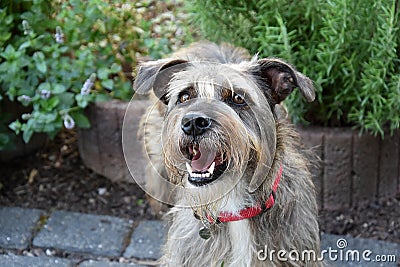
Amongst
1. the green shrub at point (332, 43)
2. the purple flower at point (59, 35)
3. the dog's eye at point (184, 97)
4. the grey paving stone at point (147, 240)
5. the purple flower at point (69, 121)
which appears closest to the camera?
the dog's eye at point (184, 97)

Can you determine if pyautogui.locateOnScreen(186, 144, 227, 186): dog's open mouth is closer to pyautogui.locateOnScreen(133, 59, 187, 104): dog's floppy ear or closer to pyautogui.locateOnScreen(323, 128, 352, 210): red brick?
pyautogui.locateOnScreen(133, 59, 187, 104): dog's floppy ear

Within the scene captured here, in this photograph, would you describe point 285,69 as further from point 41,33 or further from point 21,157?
point 21,157

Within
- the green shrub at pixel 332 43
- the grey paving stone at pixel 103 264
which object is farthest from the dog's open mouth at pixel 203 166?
the grey paving stone at pixel 103 264

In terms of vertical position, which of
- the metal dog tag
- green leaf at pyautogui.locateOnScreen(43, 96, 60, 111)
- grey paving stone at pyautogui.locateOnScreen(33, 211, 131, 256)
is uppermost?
the metal dog tag

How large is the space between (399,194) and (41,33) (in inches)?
92.1

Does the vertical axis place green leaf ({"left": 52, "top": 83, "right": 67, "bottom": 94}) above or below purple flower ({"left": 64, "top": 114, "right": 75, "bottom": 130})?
above

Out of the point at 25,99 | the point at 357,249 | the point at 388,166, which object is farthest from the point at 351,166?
Result: the point at 25,99

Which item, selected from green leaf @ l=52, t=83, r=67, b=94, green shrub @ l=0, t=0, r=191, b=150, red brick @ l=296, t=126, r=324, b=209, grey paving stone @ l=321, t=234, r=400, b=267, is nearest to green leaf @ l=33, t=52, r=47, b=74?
green shrub @ l=0, t=0, r=191, b=150

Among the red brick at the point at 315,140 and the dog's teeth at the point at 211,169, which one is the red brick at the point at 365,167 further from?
the dog's teeth at the point at 211,169

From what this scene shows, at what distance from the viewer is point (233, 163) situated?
2.96m

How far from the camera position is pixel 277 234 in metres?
3.30

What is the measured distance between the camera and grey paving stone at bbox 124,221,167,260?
165 inches

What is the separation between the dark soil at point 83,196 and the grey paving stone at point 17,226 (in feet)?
0.28

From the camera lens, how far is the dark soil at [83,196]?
436cm
